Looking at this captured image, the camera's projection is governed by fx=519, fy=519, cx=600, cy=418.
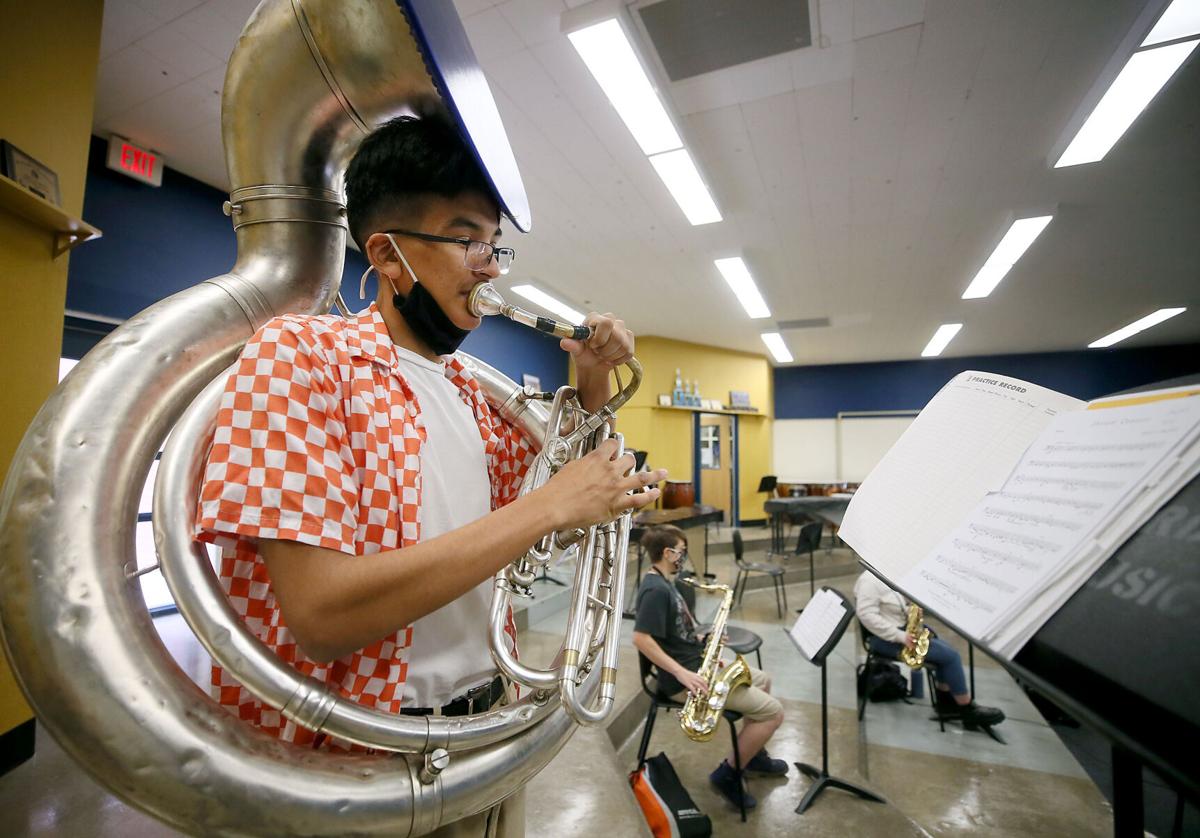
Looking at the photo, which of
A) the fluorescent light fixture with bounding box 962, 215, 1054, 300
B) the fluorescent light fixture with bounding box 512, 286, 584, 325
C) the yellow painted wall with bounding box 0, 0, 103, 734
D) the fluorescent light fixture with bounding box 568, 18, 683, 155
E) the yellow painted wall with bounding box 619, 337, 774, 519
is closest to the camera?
the yellow painted wall with bounding box 0, 0, 103, 734

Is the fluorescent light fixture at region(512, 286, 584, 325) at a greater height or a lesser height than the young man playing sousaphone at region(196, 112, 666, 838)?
→ greater

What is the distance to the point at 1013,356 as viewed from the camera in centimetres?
1081

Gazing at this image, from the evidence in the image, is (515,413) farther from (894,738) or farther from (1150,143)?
(1150,143)

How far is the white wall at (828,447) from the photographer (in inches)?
472

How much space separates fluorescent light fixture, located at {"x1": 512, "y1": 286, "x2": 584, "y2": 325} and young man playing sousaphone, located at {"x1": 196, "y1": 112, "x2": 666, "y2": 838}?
212 inches

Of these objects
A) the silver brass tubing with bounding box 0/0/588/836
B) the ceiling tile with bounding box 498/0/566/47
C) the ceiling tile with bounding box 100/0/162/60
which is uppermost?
the ceiling tile with bounding box 498/0/566/47

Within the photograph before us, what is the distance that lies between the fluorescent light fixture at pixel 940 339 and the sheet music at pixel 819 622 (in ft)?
24.4

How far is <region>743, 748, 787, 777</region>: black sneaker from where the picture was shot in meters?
3.32

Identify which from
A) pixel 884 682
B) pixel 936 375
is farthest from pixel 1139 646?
pixel 936 375

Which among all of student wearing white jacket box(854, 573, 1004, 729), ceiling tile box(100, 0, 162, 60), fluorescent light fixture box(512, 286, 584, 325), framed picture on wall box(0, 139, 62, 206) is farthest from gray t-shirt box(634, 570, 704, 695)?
ceiling tile box(100, 0, 162, 60)

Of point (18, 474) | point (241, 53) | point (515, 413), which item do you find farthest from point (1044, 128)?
point (18, 474)

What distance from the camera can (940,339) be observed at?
9680 mm

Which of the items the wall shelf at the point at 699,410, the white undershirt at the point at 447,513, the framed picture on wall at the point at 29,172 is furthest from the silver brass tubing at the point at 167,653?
the wall shelf at the point at 699,410

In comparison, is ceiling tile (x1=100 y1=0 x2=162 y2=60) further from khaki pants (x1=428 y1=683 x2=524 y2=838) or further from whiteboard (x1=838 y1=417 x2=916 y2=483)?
whiteboard (x1=838 y1=417 x2=916 y2=483)
